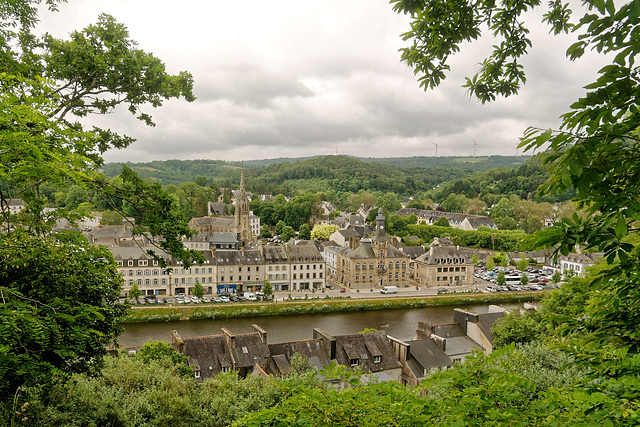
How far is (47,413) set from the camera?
695 centimetres

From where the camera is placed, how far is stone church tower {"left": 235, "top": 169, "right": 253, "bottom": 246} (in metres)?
58.2

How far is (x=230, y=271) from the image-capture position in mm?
38156

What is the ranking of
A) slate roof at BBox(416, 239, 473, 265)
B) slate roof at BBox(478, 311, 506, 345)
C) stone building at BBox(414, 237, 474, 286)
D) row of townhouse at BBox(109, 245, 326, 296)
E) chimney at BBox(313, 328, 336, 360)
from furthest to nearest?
slate roof at BBox(416, 239, 473, 265)
stone building at BBox(414, 237, 474, 286)
row of townhouse at BBox(109, 245, 326, 296)
slate roof at BBox(478, 311, 506, 345)
chimney at BBox(313, 328, 336, 360)

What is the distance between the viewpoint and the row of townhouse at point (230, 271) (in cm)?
3541

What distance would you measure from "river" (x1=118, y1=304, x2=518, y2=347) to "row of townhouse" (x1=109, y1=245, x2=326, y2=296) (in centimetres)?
700

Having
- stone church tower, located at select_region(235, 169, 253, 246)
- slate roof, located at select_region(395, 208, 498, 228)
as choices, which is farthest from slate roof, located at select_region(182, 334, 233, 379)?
slate roof, located at select_region(395, 208, 498, 228)

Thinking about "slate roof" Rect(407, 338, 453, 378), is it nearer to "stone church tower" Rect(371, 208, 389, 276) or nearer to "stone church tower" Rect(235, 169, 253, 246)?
"stone church tower" Rect(371, 208, 389, 276)

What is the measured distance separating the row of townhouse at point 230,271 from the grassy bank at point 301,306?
16.1 feet

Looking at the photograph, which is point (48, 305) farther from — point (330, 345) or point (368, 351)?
point (368, 351)

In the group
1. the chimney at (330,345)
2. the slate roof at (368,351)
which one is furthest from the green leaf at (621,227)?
the chimney at (330,345)

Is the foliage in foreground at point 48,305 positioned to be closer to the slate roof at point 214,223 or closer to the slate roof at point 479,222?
the slate roof at point 214,223

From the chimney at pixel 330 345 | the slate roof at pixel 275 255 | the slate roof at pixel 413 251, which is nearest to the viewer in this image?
the chimney at pixel 330 345

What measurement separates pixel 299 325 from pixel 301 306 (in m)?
3.35

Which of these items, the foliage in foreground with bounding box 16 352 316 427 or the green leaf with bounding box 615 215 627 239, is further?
the foliage in foreground with bounding box 16 352 316 427
